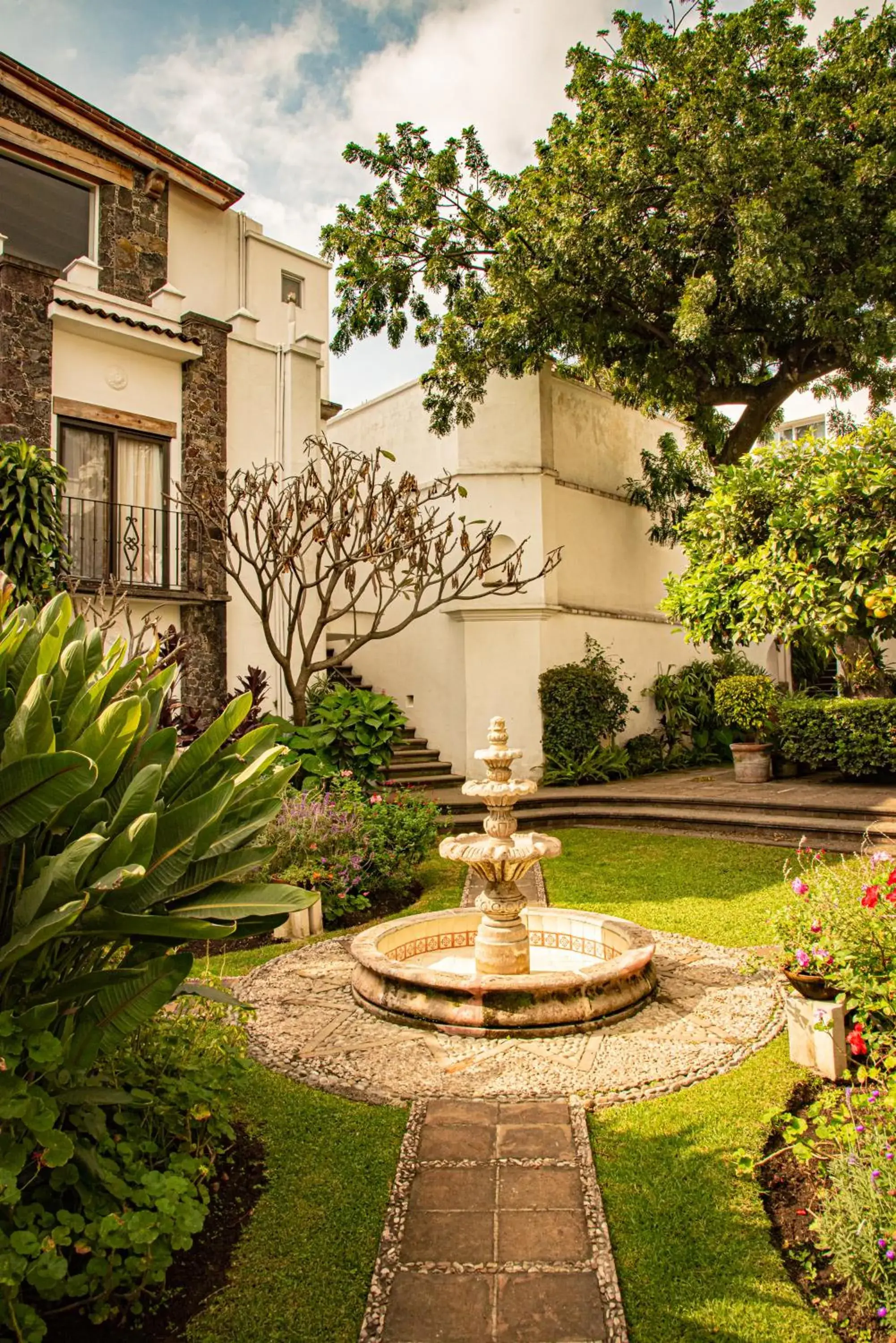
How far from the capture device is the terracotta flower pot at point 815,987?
4297 millimetres

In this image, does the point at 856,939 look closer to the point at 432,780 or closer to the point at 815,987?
the point at 815,987

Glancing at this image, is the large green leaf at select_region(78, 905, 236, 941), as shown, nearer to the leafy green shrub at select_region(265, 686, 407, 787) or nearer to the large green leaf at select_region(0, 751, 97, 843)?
the large green leaf at select_region(0, 751, 97, 843)

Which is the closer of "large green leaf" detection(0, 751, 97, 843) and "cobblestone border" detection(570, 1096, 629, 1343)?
"large green leaf" detection(0, 751, 97, 843)

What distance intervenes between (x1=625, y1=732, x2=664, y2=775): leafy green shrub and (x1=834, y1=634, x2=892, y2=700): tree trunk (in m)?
3.45

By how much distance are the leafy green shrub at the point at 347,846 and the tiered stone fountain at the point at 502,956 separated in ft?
4.53

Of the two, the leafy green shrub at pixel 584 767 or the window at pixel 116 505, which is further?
the leafy green shrub at pixel 584 767

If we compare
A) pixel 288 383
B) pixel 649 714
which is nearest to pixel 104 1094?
pixel 288 383

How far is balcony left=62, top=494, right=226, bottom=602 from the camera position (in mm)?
11344

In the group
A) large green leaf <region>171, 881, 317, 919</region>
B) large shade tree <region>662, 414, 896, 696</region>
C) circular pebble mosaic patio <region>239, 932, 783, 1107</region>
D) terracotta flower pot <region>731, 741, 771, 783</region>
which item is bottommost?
circular pebble mosaic patio <region>239, 932, 783, 1107</region>

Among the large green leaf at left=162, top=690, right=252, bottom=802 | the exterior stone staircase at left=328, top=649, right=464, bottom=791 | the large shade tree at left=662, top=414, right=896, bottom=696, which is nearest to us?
the large green leaf at left=162, top=690, right=252, bottom=802

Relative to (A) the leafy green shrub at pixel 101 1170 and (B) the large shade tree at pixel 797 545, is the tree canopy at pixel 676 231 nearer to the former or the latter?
(B) the large shade tree at pixel 797 545

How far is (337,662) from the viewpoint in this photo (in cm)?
1141

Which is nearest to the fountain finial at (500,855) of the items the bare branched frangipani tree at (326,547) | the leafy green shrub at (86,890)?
the leafy green shrub at (86,890)

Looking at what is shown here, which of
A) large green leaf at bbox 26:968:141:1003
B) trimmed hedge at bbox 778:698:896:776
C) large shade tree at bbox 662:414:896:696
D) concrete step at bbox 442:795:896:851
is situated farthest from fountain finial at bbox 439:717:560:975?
trimmed hedge at bbox 778:698:896:776
